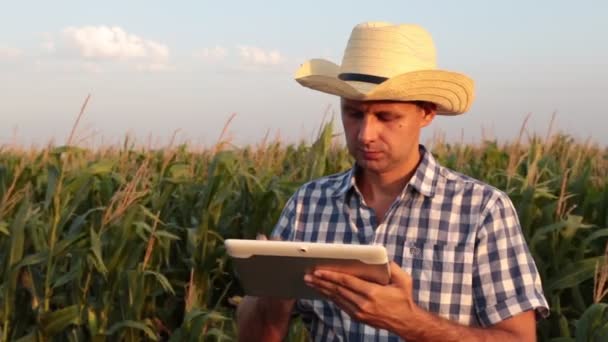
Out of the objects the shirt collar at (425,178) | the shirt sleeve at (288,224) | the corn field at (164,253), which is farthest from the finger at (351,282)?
the corn field at (164,253)

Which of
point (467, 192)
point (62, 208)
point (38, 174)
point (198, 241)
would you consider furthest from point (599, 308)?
point (38, 174)

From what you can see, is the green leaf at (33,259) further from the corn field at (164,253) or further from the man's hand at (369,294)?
the man's hand at (369,294)

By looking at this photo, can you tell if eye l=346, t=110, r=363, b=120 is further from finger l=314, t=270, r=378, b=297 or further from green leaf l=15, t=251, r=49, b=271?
green leaf l=15, t=251, r=49, b=271

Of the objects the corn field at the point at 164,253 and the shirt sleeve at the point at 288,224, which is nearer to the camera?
the shirt sleeve at the point at 288,224

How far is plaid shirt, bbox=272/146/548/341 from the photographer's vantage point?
2623mm

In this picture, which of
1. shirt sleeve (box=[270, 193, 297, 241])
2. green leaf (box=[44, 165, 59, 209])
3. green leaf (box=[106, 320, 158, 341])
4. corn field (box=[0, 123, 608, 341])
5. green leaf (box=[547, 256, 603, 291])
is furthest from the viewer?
green leaf (box=[44, 165, 59, 209])

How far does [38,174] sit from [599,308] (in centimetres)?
381

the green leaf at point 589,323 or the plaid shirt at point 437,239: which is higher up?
the plaid shirt at point 437,239

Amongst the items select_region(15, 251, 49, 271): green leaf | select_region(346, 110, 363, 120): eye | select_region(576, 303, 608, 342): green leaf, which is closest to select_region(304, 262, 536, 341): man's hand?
select_region(346, 110, 363, 120): eye

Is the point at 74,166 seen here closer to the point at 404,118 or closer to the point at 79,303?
the point at 79,303

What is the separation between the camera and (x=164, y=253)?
16.7 feet

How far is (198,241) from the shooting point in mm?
5051

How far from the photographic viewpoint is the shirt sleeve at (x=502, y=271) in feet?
8.54

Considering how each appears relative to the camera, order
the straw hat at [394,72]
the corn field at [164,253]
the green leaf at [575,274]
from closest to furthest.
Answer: the straw hat at [394,72] < the corn field at [164,253] < the green leaf at [575,274]
